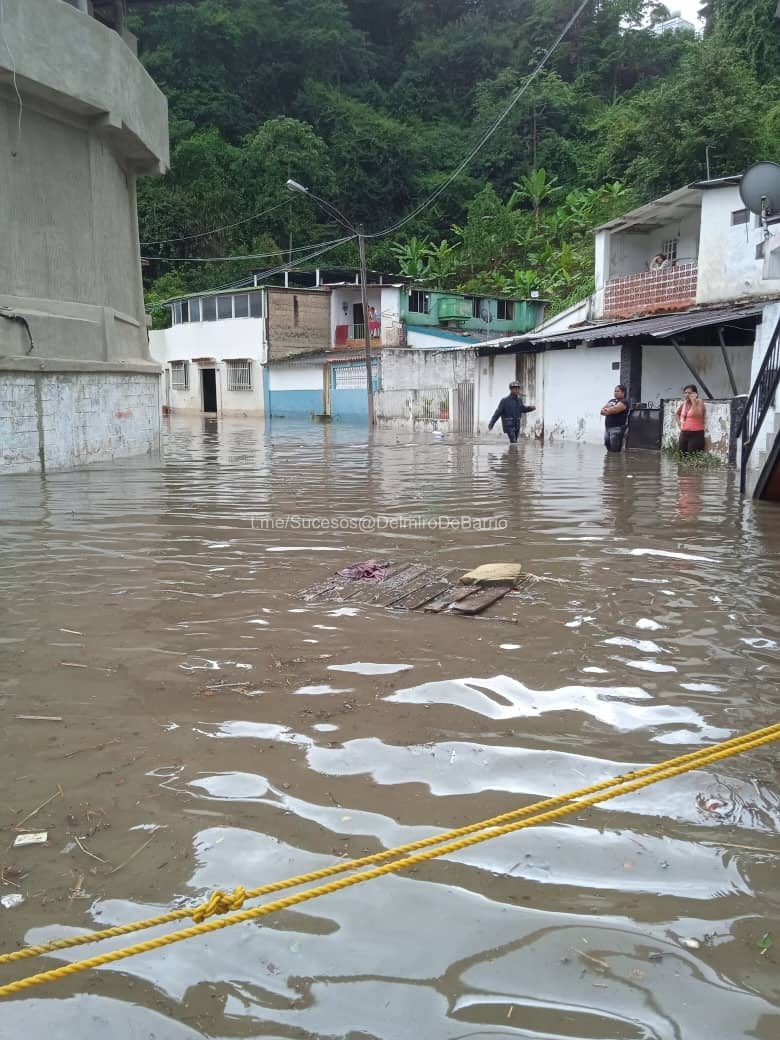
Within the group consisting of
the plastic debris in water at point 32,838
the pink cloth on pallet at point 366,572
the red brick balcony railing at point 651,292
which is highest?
the red brick balcony railing at point 651,292

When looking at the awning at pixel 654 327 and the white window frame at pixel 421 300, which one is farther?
the white window frame at pixel 421 300

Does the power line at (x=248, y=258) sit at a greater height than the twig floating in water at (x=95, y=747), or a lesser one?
greater

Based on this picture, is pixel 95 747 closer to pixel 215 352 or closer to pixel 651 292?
pixel 651 292

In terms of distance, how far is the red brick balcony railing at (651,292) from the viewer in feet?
70.5

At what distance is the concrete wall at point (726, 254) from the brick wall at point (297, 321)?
2083 centimetres

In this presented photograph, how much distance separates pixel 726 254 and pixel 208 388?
28.4 metres

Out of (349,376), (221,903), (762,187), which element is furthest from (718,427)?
(349,376)

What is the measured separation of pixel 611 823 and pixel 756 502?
8352mm

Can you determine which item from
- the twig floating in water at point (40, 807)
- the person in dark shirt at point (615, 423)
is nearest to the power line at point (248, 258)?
the person in dark shirt at point (615, 423)

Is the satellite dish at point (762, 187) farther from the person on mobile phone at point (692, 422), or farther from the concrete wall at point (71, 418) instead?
the concrete wall at point (71, 418)

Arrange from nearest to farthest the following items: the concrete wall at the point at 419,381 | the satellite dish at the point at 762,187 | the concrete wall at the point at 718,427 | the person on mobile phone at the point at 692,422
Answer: the satellite dish at the point at 762,187 → the concrete wall at the point at 718,427 → the person on mobile phone at the point at 692,422 → the concrete wall at the point at 419,381

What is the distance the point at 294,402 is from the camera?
3850 centimetres

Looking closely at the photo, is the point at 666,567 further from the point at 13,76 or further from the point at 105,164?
Result: the point at 105,164

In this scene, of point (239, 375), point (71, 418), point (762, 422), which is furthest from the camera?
point (239, 375)
